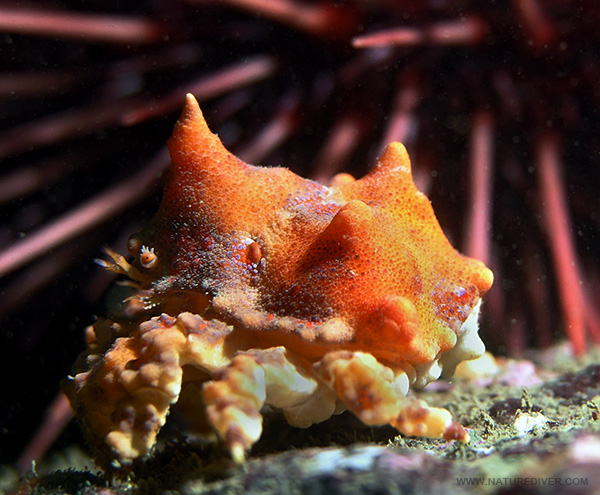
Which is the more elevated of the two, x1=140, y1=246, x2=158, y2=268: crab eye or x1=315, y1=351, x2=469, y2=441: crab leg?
x1=140, y1=246, x2=158, y2=268: crab eye

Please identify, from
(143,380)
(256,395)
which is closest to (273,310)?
(256,395)

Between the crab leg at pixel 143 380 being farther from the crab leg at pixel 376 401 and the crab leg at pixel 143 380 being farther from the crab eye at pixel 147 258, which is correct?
the crab leg at pixel 376 401

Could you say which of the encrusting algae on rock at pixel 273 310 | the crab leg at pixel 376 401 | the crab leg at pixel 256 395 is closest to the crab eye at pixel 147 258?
the encrusting algae on rock at pixel 273 310

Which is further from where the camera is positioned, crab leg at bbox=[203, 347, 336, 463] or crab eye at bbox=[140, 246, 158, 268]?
crab eye at bbox=[140, 246, 158, 268]

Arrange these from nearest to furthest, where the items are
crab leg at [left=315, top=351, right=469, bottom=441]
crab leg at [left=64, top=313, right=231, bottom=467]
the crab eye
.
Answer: crab leg at [left=315, top=351, right=469, bottom=441] < crab leg at [left=64, top=313, right=231, bottom=467] < the crab eye

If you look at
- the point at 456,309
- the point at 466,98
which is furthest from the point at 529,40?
the point at 456,309

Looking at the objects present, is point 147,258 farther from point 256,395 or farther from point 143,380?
point 256,395

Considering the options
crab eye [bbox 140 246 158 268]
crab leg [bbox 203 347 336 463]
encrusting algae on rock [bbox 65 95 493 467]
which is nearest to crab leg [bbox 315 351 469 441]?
encrusting algae on rock [bbox 65 95 493 467]

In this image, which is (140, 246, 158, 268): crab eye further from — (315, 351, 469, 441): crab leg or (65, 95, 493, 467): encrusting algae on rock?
(315, 351, 469, 441): crab leg
